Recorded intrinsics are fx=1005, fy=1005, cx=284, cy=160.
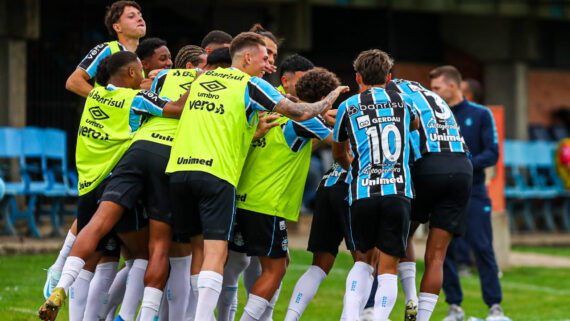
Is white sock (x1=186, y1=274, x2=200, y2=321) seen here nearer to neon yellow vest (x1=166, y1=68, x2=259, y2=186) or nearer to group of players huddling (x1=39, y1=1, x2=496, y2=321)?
group of players huddling (x1=39, y1=1, x2=496, y2=321)

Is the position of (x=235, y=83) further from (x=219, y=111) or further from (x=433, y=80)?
(x=433, y=80)

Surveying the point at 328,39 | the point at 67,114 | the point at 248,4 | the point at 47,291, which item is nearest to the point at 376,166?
the point at 47,291

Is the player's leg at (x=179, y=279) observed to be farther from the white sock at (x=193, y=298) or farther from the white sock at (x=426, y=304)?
the white sock at (x=426, y=304)

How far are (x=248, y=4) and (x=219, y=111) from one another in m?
12.2

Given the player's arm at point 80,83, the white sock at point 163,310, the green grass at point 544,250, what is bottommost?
the white sock at point 163,310

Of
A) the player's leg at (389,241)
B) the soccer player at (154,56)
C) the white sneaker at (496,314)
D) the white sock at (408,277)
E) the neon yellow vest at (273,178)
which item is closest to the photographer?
the player's leg at (389,241)

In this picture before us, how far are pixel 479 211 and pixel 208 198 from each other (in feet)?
13.9

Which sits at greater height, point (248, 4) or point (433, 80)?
point (248, 4)

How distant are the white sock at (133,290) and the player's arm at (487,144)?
13.4 feet

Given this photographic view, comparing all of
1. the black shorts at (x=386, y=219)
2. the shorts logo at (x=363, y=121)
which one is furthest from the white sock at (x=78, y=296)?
the shorts logo at (x=363, y=121)

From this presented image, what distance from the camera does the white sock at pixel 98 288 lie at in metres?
7.60

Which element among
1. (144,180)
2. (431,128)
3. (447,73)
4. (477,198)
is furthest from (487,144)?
(144,180)

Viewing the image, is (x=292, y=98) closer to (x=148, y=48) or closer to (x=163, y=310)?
(x=148, y=48)

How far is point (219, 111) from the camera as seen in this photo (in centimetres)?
707
